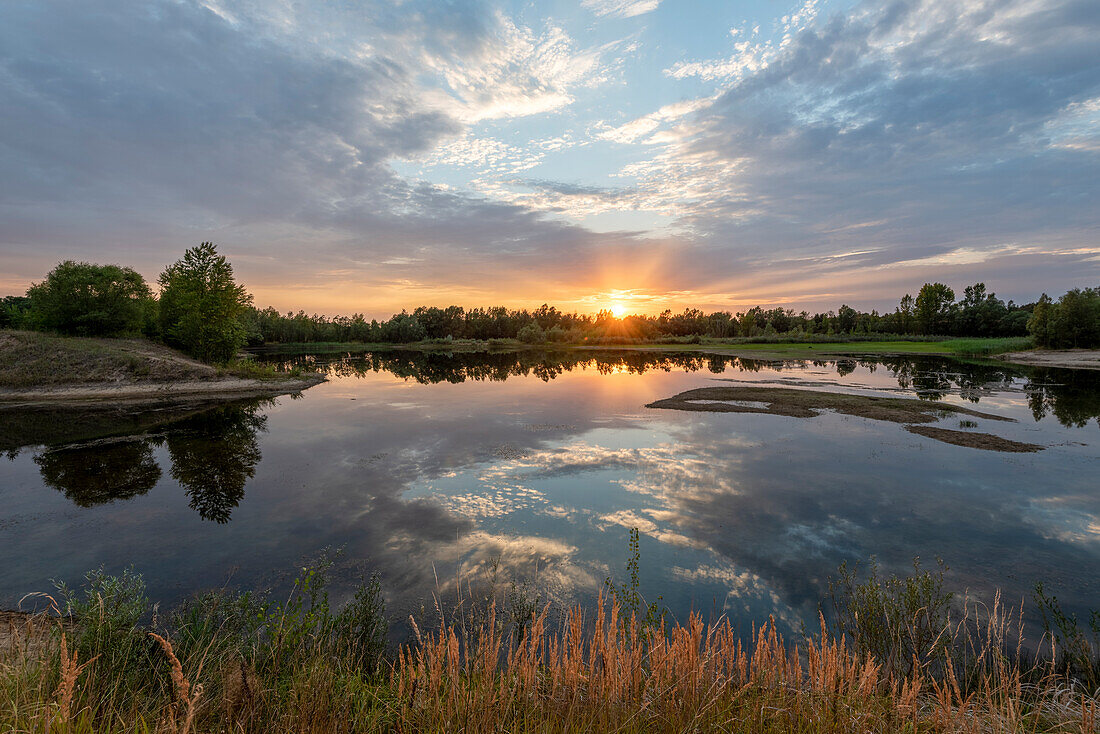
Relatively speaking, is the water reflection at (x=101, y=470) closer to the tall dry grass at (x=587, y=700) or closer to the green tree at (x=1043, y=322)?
the tall dry grass at (x=587, y=700)

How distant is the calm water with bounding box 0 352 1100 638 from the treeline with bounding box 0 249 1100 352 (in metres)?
23.5

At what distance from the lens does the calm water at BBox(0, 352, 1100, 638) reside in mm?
9688

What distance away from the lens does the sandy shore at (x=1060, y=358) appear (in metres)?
55.5

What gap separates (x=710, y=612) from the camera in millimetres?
8172

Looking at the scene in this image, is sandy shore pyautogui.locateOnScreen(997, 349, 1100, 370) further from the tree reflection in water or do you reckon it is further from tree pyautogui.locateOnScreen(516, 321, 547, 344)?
tree pyautogui.locateOnScreen(516, 321, 547, 344)

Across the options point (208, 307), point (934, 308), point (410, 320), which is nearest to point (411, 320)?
point (410, 320)

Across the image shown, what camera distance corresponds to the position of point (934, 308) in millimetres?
126438

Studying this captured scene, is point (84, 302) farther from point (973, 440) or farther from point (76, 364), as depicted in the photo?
point (973, 440)

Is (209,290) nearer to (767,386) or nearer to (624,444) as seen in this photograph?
(624,444)

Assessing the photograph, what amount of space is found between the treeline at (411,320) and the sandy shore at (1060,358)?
3.79 meters

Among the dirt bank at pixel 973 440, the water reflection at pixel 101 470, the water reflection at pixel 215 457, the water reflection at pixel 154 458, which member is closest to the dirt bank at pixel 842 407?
the dirt bank at pixel 973 440

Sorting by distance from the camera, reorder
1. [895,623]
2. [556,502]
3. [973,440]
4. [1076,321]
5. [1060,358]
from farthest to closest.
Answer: [1076,321], [1060,358], [973,440], [556,502], [895,623]

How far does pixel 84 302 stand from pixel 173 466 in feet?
139

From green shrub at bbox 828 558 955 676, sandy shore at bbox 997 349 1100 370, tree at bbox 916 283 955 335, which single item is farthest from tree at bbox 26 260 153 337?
tree at bbox 916 283 955 335
